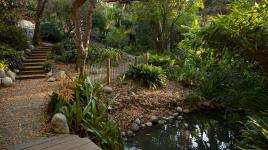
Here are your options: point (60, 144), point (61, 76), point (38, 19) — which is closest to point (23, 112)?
point (61, 76)

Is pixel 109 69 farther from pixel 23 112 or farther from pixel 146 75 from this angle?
pixel 23 112

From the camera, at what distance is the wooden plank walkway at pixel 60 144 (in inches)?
202

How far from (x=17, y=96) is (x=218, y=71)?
601 centimetres

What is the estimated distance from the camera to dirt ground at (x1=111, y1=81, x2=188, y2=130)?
9.08 meters

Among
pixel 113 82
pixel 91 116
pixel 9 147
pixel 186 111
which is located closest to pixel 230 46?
pixel 91 116

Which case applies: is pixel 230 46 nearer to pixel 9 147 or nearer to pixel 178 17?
pixel 9 147

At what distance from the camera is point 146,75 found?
11695 mm

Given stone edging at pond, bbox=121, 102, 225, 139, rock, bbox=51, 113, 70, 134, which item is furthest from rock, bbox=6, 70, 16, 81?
rock, bbox=51, 113, 70, 134

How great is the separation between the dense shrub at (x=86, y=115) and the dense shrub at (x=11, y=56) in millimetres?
5760

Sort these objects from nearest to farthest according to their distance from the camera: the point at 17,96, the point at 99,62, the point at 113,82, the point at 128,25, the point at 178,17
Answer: the point at 17,96 → the point at 113,82 → the point at 99,62 → the point at 178,17 → the point at 128,25

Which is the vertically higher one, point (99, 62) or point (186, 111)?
point (99, 62)

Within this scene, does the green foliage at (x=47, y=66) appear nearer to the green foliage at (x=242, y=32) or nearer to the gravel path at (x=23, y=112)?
the gravel path at (x=23, y=112)

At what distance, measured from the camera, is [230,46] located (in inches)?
215

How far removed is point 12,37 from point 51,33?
4167 millimetres
